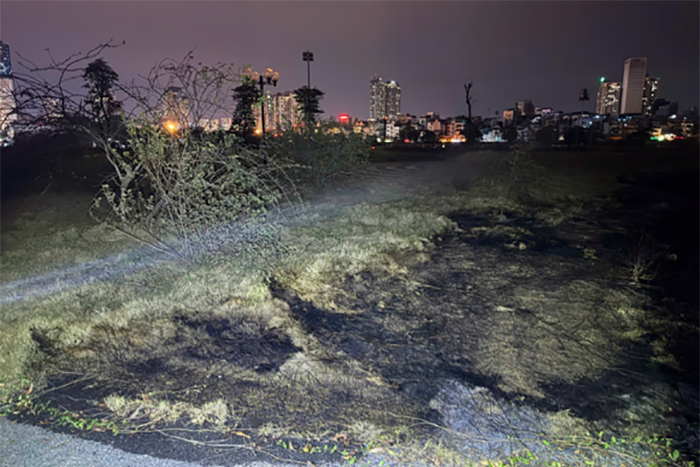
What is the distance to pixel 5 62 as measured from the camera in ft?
19.8

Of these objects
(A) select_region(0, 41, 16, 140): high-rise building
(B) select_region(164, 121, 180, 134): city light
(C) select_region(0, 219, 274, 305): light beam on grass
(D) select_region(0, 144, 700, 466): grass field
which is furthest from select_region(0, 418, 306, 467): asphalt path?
(B) select_region(164, 121, 180, 134): city light

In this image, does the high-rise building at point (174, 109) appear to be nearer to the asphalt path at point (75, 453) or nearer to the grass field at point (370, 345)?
the grass field at point (370, 345)

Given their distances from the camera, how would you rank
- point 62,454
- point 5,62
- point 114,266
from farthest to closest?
1. point 114,266
2. point 5,62
3. point 62,454

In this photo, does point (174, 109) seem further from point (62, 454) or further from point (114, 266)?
point (62, 454)

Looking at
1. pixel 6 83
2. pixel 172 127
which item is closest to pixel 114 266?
pixel 172 127

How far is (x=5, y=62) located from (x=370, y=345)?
239 inches

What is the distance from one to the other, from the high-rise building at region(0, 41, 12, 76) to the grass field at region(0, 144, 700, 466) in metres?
2.85

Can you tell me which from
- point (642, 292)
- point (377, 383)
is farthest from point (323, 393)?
point (642, 292)

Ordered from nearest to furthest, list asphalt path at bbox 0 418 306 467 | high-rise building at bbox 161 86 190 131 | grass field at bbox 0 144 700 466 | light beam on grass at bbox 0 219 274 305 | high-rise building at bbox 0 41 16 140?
1. asphalt path at bbox 0 418 306 467
2. grass field at bbox 0 144 700 466
3. high-rise building at bbox 0 41 16 140
4. light beam on grass at bbox 0 219 274 305
5. high-rise building at bbox 161 86 190 131

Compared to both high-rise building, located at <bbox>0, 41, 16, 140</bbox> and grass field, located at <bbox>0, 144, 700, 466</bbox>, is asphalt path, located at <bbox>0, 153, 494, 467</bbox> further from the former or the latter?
high-rise building, located at <bbox>0, 41, 16, 140</bbox>

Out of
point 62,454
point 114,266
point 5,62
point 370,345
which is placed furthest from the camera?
point 114,266

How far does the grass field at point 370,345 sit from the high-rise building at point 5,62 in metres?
2.85

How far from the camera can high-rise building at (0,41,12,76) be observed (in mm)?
5829

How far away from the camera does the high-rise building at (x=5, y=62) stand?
19.1 feet
